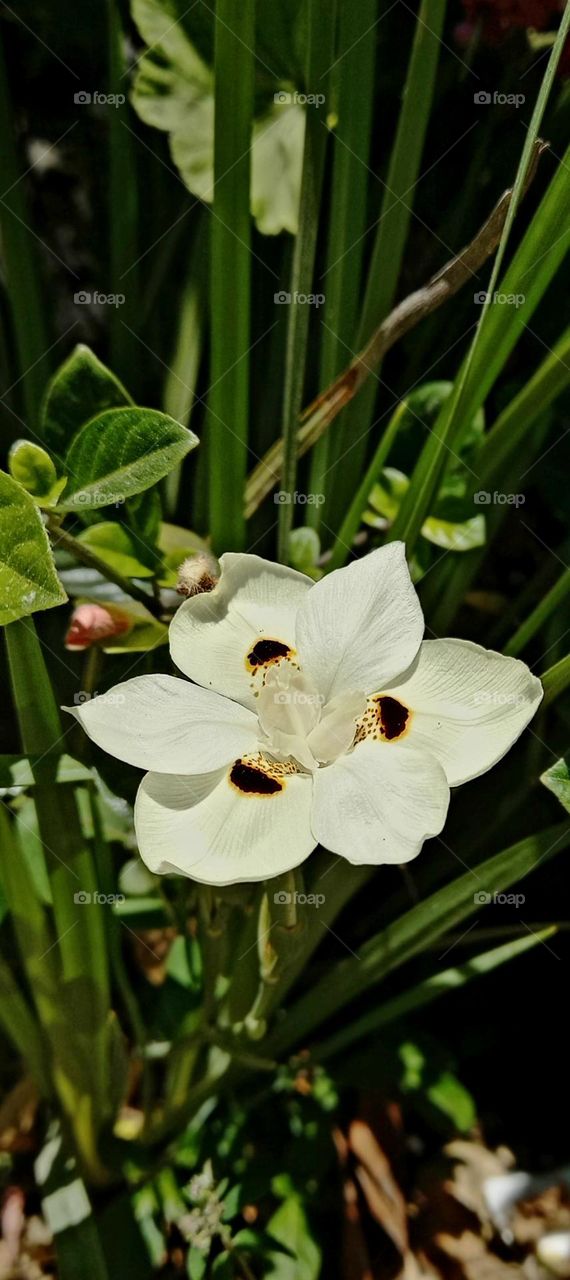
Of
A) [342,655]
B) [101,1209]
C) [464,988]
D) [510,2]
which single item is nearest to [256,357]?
[510,2]

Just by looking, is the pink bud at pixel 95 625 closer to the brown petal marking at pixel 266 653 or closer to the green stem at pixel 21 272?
the brown petal marking at pixel 266 653

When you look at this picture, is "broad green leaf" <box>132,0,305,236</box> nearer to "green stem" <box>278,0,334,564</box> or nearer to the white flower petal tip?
"green stem" <box>278,0,334,564</box>

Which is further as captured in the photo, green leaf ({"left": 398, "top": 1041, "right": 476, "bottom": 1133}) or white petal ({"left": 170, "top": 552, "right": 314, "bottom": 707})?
green leaf ({"left": 398, "top": 1041, "right": 476, "bottom": 1133})

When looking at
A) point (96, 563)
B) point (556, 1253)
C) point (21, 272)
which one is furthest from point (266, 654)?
point (556, 1253)

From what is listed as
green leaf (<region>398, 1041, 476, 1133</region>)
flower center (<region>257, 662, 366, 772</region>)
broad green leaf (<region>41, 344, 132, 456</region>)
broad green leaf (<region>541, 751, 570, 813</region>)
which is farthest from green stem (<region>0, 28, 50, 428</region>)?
green leaf (<region>398, 1041, 476, 1133</region>)

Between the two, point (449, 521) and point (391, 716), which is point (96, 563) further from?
point (449, 521)

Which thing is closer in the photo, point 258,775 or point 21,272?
point 258,775
